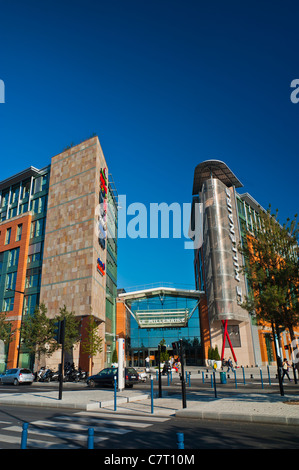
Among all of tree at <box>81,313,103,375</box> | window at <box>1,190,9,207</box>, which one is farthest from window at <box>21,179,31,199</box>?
tree at <box>81,313,103,375</box>

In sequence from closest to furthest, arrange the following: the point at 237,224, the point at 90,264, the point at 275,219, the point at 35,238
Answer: the point at 275,219 → the point at 90,264 → the point at 35,238 → the point at 237,224

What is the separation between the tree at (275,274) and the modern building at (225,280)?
3044cm

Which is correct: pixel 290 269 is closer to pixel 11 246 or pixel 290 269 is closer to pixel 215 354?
pixel 215 354

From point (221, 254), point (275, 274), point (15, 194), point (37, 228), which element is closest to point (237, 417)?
point (275, 274)

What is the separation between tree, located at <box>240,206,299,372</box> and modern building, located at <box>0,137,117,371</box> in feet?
84.7

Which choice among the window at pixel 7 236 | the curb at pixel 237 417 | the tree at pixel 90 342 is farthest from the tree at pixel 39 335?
the curb at pixel 237 417

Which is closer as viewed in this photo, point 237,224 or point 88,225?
point 88,225

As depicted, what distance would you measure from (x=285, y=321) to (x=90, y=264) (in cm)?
2863

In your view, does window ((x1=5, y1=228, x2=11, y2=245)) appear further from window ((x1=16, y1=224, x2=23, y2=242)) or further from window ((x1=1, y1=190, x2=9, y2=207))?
window ((x1=1, y1=190, x2=9, y2=207))

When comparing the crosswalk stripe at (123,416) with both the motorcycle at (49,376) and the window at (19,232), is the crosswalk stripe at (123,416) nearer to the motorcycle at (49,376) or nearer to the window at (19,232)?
the motorcycle at (49,376)

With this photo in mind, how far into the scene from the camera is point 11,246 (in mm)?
51531

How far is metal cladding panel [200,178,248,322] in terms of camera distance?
48831mm
